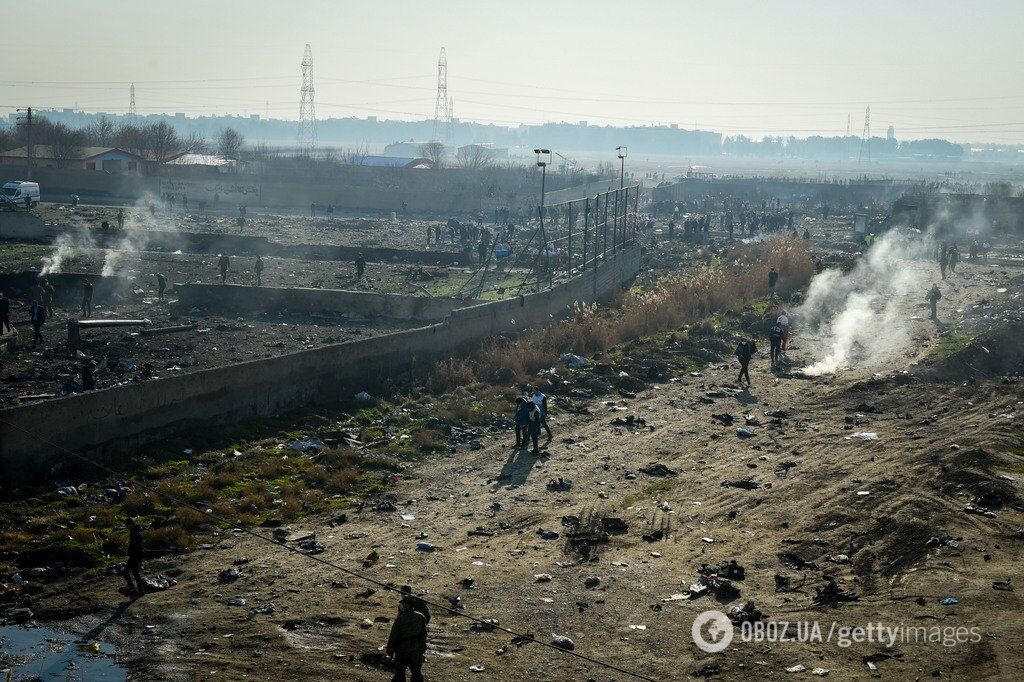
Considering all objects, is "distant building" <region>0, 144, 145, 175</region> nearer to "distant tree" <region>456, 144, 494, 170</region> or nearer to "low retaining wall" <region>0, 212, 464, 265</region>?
"low retaining wall" <region>0, 212, 464, 265</region>

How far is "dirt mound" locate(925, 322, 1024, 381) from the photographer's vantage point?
16.4 metres

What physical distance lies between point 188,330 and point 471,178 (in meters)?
50.1

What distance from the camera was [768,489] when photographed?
1127 cm

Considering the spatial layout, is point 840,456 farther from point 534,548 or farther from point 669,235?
point 669,235

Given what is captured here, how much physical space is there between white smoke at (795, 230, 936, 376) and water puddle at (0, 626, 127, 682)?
1368 cm

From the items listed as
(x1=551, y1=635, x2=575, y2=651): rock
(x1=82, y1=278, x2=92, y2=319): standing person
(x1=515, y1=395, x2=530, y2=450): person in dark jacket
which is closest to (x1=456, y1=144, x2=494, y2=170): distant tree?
(x1=82, y1=278, x2=92, y2=319): standing person

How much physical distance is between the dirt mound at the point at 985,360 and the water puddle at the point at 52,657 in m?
13.8

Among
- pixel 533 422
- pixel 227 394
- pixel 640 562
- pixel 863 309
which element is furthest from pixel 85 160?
pixel 640 562

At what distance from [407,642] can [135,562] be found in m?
3.19

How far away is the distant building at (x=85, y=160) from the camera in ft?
187

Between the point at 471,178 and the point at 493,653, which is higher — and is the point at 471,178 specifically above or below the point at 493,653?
above

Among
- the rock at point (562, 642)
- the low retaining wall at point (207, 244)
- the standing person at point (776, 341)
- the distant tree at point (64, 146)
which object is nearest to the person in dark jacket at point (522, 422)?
the rock at point (562, 642)

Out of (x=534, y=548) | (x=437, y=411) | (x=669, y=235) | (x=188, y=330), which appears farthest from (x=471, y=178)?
(x=534, y=548)

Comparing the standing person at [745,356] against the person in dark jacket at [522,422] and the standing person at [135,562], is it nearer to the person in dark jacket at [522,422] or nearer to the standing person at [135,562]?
the person in dark jacket at [522,422]
